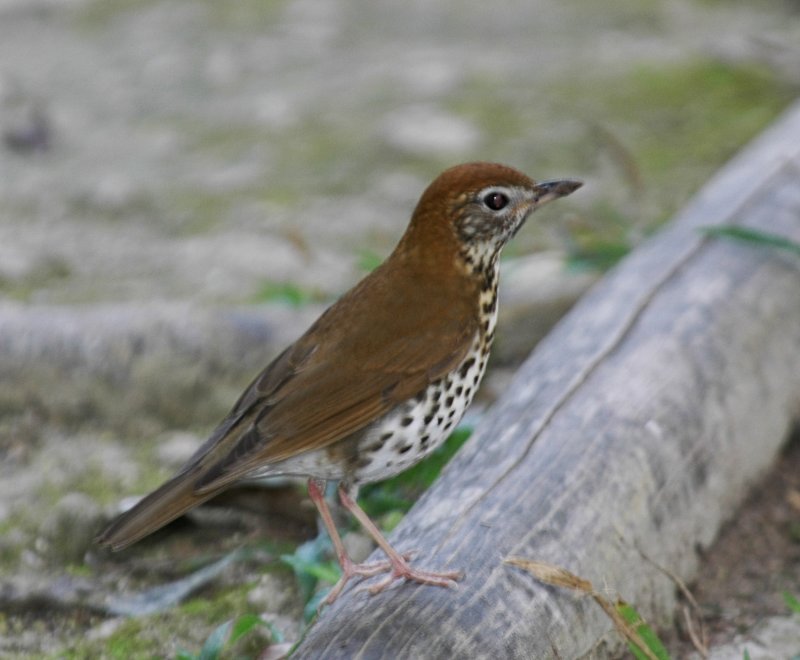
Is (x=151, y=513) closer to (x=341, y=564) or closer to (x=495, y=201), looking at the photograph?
(x=341, y=564)

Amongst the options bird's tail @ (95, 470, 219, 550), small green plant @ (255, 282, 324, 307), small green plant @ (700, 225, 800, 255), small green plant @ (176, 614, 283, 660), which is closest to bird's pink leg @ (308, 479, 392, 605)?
small green plant @ (176, 614, 283, 660)

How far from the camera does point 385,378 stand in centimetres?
312

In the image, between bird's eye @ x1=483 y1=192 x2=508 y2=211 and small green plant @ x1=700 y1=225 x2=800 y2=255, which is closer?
bird's eye @ x1=483 y1=192 x2=508 y2=211

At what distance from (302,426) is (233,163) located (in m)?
4.72

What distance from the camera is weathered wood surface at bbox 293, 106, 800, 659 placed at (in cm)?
290

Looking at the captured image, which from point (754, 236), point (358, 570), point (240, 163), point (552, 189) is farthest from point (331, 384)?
point (240, 163)

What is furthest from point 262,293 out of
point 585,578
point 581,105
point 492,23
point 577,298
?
point 492,23

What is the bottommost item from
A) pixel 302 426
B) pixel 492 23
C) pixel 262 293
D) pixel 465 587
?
pixel 492 23

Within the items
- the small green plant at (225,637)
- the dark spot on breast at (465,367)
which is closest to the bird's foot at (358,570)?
the small green plant at (225,637)

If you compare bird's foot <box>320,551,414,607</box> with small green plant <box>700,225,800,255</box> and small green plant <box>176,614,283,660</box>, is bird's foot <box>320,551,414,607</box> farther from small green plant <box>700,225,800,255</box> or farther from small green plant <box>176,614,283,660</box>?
small green plant <box>700,225,800,255</box>

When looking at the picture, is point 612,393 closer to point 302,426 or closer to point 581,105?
point 302,426

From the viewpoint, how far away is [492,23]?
381 inches

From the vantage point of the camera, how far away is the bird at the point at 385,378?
119 inches

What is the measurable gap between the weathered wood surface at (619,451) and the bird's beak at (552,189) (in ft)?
2.08
